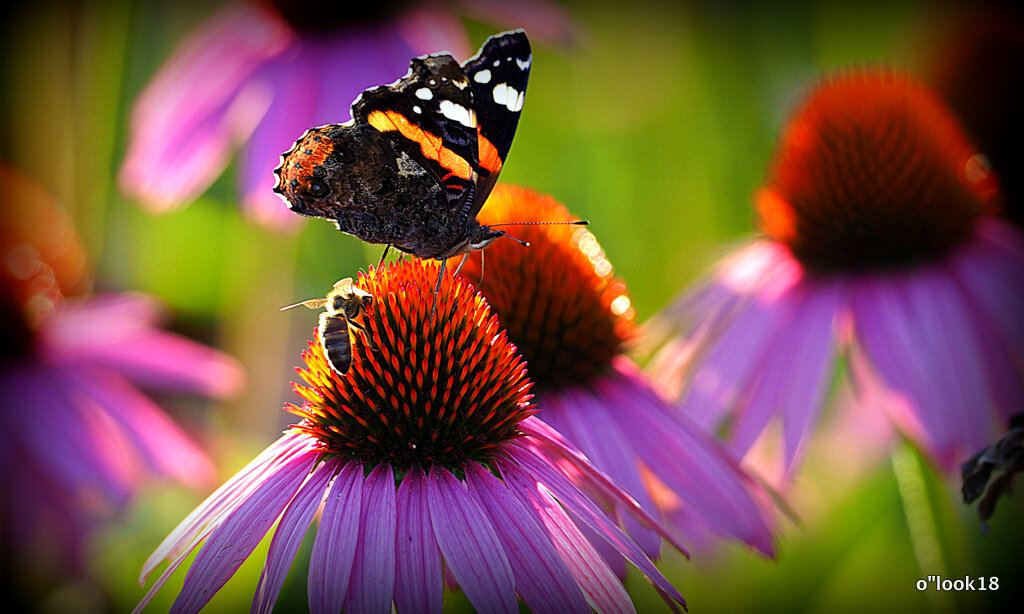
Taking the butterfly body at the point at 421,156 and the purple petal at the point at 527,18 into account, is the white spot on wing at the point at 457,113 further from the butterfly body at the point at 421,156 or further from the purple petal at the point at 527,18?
the purple petal at the point at 527,18

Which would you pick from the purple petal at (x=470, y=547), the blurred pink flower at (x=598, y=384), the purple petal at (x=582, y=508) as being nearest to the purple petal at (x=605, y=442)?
the blurred pink flower at (x=598, y=384)

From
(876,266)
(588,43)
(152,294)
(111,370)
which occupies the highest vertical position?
(588,43)

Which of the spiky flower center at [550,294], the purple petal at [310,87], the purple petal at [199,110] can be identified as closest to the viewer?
the spiky flower center at [550,294]

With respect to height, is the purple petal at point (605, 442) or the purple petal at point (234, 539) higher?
the purple petal at point (234, 539)

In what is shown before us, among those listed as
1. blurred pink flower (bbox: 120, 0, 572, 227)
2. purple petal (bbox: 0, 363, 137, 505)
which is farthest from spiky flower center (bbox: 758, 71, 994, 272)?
purple petal (bbox: 0, 363, 137, 505)

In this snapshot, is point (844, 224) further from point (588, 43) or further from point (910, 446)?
point (588, 43)

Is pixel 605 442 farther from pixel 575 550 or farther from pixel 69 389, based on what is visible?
pixel 69 389

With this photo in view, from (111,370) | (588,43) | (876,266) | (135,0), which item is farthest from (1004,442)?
(135,0)
